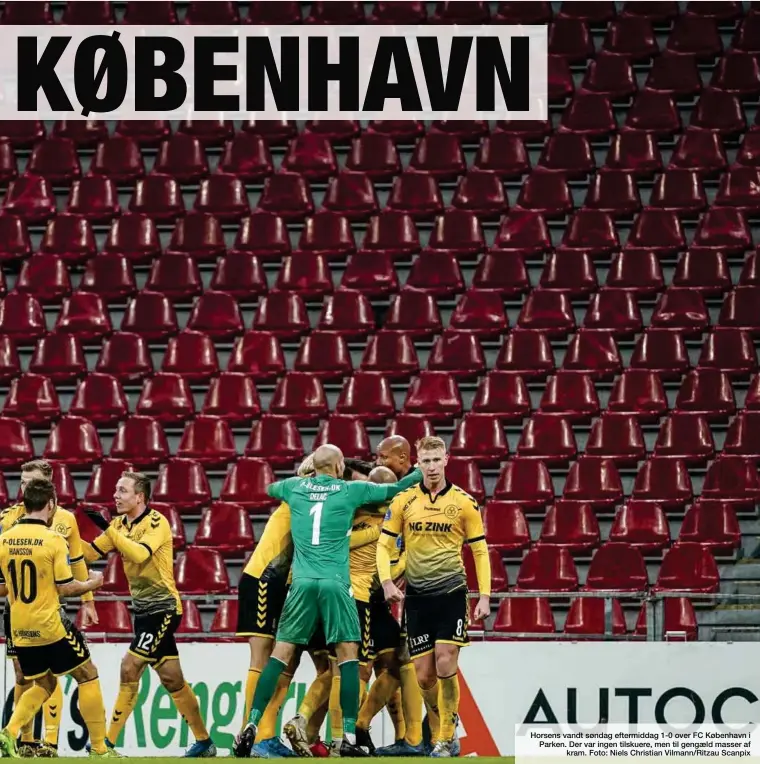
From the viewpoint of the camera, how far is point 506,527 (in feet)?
39.0

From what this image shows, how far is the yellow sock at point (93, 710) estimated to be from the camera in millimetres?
8352

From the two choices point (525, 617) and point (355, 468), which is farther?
point (525, 617)

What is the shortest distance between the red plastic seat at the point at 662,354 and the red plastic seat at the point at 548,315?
654 mm

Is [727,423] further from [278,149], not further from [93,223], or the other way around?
[93,223]

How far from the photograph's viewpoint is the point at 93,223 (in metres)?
14.4

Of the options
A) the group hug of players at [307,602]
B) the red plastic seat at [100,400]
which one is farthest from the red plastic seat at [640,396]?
the red plastic seat at [100,400]

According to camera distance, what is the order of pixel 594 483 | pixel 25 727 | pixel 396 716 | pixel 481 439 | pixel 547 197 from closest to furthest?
pixel 25 727 → pixel 396 716 → pixel 594 483 → pixel 481 439 → pixel 547 197

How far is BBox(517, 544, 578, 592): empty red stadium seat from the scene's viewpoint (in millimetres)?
11367

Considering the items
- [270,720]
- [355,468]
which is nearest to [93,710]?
[270,720]

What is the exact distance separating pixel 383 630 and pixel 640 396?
14.7 feet

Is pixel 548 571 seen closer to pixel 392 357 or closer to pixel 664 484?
pixel 664 484

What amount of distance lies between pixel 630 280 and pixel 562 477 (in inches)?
79.2

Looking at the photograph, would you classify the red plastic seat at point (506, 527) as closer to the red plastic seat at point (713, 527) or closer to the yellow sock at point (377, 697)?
the red plastic seat at point (713, 527)

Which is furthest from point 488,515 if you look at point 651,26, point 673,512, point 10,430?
point 651,26
